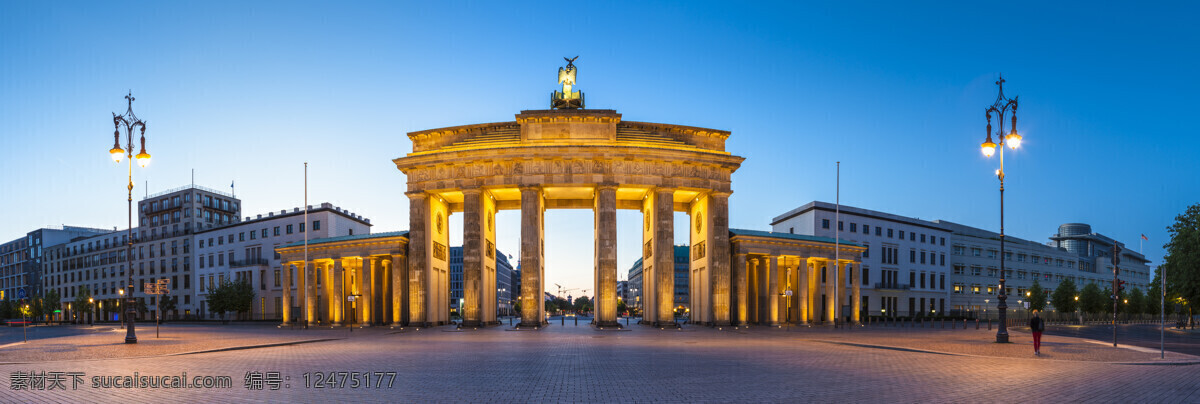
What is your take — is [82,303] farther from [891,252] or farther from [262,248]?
[891,252]

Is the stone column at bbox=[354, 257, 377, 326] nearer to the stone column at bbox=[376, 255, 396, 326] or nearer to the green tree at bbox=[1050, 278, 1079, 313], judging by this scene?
the stone column at bbox=[376, 255, 396, 326]

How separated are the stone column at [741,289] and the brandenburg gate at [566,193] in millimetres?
97

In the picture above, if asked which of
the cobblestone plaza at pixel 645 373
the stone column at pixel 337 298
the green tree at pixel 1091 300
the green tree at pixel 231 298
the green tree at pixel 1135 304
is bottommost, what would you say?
the green tree at pixel 1135 304

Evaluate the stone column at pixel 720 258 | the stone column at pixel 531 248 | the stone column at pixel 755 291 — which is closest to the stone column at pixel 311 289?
the stone column at pixel 531 248

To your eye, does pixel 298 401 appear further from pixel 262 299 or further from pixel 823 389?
pixel 262 299

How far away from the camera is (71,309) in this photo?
125500 millimetres

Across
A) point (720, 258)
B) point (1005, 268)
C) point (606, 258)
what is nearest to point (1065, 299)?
point (1005, 268)

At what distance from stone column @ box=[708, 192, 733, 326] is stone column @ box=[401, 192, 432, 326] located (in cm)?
2267

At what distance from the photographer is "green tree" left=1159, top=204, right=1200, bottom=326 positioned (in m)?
55.5

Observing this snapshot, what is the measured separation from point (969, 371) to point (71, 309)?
476ft

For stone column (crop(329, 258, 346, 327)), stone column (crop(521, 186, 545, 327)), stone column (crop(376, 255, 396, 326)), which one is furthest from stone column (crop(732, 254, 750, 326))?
stone column (crop(329, 258, 346, 327))

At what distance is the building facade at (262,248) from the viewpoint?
95688 mm

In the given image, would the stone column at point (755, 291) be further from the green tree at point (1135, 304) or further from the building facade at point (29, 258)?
the building facade at point (29, 258)

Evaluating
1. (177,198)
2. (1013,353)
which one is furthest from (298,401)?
(177,198)
